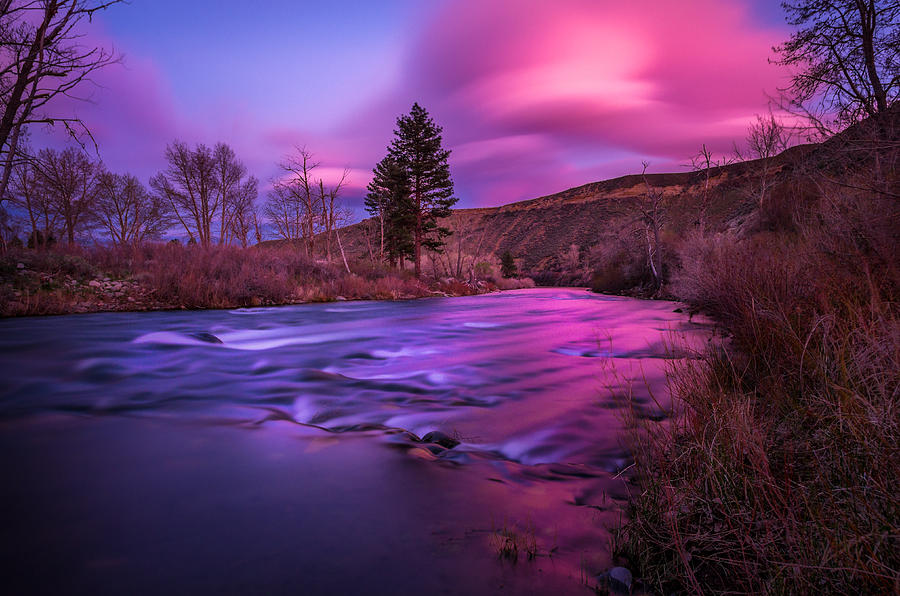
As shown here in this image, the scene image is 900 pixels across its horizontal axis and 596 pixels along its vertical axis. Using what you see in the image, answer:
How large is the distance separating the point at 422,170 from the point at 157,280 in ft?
79.8

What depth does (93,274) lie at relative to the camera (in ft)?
43.2

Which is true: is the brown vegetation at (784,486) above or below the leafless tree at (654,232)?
below

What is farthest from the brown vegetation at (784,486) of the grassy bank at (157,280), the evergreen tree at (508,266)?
the evergreen tree at (508,266)

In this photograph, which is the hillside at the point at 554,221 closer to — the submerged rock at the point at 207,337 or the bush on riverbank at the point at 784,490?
the submerged rock at the point at 207,337

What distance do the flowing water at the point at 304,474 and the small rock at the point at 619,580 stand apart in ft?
0.27

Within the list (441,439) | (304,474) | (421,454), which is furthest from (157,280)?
A: (421,454)

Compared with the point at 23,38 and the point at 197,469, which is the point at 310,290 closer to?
→ the point at 23,38

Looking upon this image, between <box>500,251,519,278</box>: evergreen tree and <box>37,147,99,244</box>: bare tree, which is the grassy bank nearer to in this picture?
<box>37,147,99,244</box>: bare tree

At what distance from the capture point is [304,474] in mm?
2814

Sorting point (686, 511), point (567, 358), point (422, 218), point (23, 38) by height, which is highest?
point (23, 38)

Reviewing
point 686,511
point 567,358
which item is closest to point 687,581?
point 686,511

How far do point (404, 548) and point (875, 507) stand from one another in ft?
6.52

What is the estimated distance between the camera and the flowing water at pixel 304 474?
1.81 meters

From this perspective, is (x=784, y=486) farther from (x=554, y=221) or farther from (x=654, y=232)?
(x=554, y=221)
